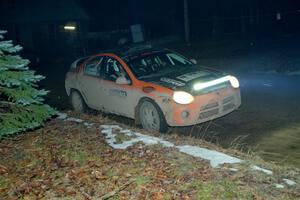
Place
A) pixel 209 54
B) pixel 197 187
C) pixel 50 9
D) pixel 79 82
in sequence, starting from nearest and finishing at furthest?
pixel 197 187
pixel 79 82
pixel 209 54
pixel 50 9

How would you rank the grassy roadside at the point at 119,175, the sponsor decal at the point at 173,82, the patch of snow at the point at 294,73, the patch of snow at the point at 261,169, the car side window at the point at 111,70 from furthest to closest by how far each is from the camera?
1. the patch of snow at the point at 294,73
2. the car side window at the point at 111,70
3. the sponsor decal at the point at 173,82
4. the patch of snow at the point at 261,169
5. the grassy roadside at the point at 119,175

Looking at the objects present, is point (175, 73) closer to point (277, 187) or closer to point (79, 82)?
point (79, 82)

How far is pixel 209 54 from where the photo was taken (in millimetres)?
20531

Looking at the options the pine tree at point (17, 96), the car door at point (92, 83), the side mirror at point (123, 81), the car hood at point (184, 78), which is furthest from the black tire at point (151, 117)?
the pine tree at point (17, 96)

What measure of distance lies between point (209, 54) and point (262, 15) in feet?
29.7

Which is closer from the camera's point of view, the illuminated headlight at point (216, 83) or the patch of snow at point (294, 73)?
the illuminated headlight at point (216, 83)

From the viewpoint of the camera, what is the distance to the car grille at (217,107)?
7027 mm

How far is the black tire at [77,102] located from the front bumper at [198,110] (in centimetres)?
313

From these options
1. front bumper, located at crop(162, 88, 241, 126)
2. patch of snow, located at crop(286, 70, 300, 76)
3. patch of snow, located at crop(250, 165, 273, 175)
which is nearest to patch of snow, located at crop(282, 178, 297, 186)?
patch of snow, located at crop(250, 165, 273, 175)

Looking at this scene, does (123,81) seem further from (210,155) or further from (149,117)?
(210,155)

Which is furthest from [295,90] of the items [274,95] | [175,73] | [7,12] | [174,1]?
[7,12]

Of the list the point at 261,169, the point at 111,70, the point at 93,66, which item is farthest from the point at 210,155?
the point at 93,66

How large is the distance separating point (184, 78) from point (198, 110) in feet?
2.60

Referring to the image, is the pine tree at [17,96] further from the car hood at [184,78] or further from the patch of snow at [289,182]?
the patch of snow at [289,182]
